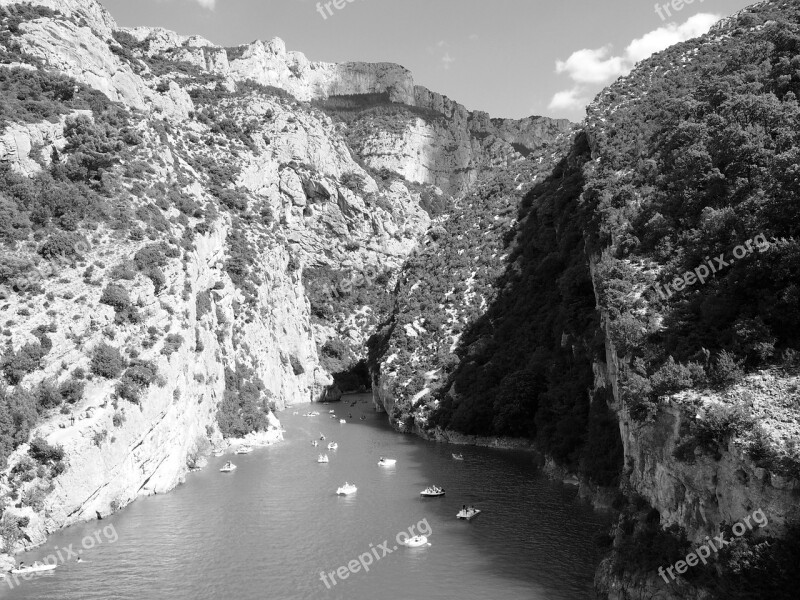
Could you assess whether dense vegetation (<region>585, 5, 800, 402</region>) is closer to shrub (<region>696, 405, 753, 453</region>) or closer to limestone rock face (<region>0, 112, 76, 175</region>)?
shrub (<region>696, 405, 753, 453</region>)

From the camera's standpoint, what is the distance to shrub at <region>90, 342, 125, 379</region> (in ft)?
152

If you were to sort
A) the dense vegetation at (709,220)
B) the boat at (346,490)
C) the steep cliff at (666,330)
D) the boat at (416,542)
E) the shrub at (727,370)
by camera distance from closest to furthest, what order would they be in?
the steep cliff at (666,330) < the shrub at (727,370) < the dense vegetation at (709,220) < the boat at (416,542) < the boat at (346,490)

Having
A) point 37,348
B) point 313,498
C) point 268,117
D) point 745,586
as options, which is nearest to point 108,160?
point 37,348

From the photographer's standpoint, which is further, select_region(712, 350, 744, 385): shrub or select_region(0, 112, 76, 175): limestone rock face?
select_region(0, 112, 76, 175): limestone rock face

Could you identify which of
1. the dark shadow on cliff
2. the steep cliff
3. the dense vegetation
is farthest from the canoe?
the dense vegetation

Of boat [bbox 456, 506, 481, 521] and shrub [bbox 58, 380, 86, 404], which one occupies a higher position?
shrub [bbox 58, 380, 86, 404]

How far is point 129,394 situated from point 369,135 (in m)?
160

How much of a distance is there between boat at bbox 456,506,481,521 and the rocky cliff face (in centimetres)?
2472

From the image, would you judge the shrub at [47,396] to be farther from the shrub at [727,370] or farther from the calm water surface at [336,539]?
the shrub at [727,370]

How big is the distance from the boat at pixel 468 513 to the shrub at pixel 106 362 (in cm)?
2770

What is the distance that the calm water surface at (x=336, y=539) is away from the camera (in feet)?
106

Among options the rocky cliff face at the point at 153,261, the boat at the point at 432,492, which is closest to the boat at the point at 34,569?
the rocky cliff face at the point at 153,261

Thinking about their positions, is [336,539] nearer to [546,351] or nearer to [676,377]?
[676,377]

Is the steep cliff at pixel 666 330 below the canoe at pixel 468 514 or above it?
above
